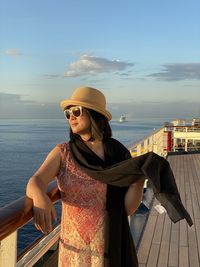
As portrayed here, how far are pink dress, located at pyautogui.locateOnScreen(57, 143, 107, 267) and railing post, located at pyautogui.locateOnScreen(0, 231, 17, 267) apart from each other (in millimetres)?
268

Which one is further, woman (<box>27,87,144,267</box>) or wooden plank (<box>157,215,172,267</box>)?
wooden plank (<box>157,215,172,267</box>)

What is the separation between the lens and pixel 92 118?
163 cm

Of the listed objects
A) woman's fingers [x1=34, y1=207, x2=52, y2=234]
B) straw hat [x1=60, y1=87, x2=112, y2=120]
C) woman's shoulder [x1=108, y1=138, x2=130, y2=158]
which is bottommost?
woman's fingers [x1=34, y1=207, x2=52, y2=234]

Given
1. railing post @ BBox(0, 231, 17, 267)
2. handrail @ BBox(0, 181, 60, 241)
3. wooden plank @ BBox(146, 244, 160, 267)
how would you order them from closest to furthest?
1. handrail @ BBox(0, 181, 60, 241)
2. railing post @ BBox(0, 231, 17, 267)
3. wooden plank @ BBox(146, 244, 160, 267)

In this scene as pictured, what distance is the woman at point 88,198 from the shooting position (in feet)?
5.06

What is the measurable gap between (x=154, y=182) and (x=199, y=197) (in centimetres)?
472

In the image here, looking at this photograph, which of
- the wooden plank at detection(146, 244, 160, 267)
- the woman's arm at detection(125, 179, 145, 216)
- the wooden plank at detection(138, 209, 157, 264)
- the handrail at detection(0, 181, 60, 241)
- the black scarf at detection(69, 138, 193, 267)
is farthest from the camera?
the wooden plank at detection(138, 209, 157, 264)

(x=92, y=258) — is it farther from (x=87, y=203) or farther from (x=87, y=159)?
(x=87, y=159)

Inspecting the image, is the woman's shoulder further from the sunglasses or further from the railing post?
the railing post

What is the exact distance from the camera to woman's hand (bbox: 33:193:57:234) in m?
1.37

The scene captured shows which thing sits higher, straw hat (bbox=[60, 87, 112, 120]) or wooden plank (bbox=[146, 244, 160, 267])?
straw hat (bbox=[60, 87, 112, 120])

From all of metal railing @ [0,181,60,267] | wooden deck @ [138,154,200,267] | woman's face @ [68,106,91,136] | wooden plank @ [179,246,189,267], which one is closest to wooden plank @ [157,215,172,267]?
wooden deck @ [138,154,200,267]

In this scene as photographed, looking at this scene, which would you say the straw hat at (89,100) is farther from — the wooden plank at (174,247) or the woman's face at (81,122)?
the wooden plank at (174,247)

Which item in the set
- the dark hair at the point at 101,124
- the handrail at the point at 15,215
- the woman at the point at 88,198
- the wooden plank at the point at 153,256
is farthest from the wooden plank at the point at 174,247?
the handrail at the point at 15,215
